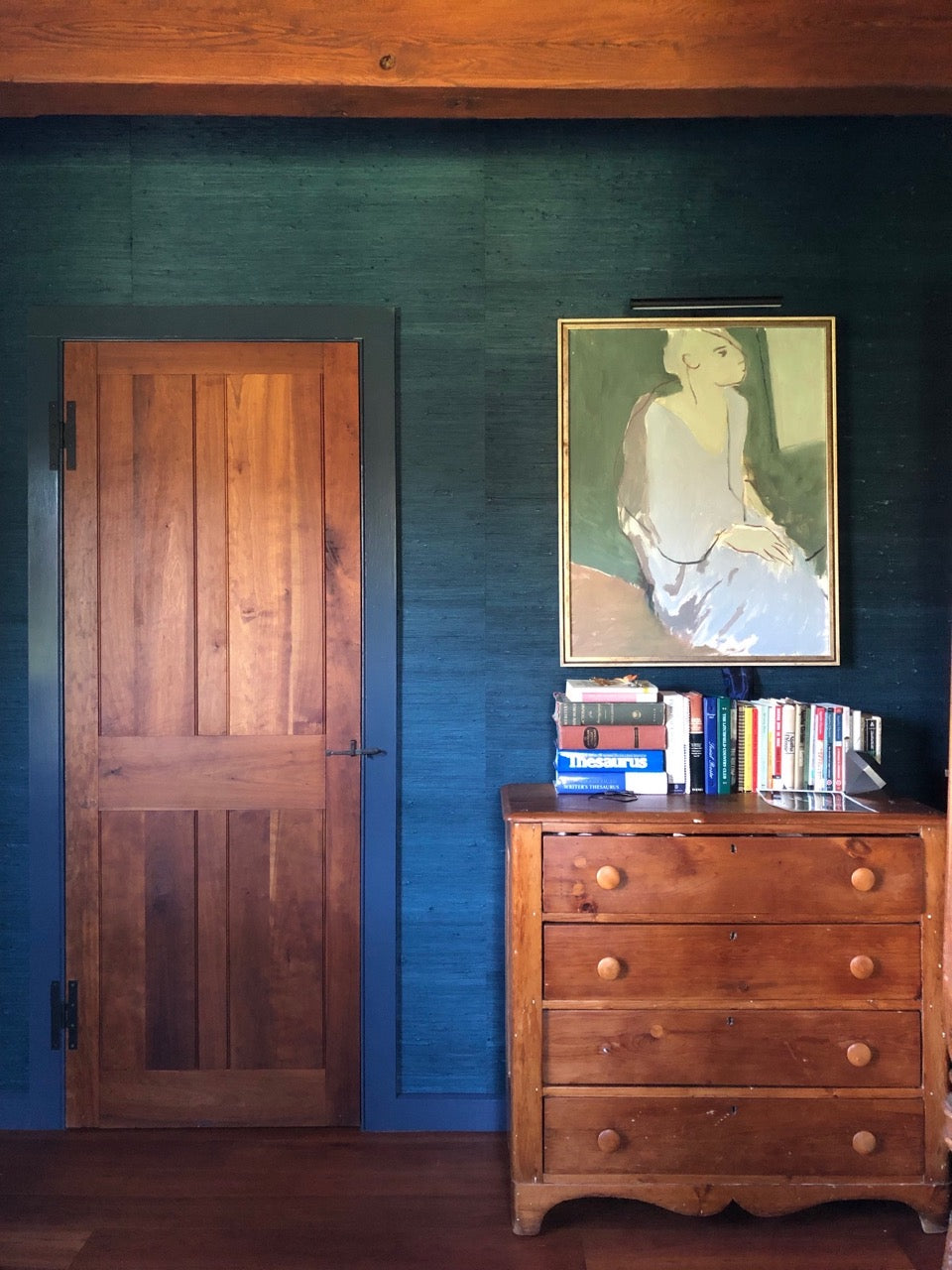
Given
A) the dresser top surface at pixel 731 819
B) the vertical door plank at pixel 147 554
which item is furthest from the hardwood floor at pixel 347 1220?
the vertical door plank at pixel 147 554

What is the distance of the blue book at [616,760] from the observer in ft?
8.25

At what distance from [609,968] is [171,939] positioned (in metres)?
1.34

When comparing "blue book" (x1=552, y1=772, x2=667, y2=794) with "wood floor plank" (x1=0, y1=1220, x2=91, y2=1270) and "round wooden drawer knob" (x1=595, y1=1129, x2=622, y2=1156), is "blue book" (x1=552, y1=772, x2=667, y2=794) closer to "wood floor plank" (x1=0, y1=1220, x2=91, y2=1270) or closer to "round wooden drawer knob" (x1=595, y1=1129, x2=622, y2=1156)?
"round wooden drawer knob" (x1=595, y1=1129, x2=622, y2=1156)

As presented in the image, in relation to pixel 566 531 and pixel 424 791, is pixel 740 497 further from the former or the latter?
pixel 424 791

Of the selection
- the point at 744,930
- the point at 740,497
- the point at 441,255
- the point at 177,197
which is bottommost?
the point at 744,930

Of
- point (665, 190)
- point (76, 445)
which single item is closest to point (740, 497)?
point (665, 190)

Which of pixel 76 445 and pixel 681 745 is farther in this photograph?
pixel 76 445

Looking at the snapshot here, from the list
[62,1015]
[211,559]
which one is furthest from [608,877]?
[62,1015]

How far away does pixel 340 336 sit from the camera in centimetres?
279

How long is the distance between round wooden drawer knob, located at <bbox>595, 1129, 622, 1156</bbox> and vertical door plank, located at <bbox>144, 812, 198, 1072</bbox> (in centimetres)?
124

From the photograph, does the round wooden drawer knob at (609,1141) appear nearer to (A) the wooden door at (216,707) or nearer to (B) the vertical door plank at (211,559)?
(A) the wooden door at (216,707)

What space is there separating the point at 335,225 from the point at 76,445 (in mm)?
1004

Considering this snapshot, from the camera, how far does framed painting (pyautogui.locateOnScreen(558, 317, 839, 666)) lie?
2.77 meters

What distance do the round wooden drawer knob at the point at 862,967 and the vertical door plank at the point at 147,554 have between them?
6.20 feet
